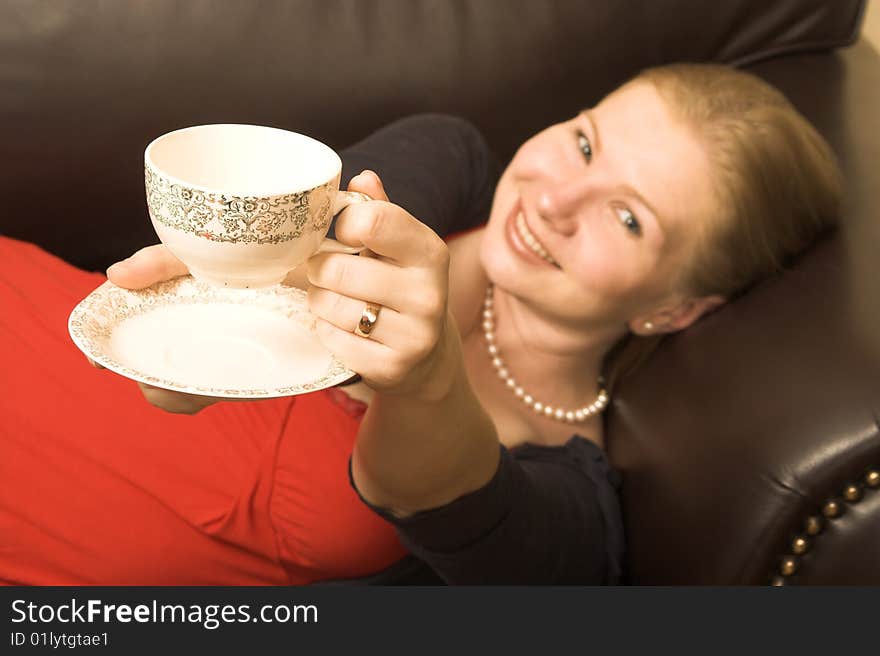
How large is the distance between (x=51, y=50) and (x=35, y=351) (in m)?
0.41

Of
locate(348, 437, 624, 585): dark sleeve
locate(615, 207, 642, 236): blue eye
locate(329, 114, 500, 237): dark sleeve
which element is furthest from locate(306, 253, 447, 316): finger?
locate(615, 207, 642, 236): blue eye

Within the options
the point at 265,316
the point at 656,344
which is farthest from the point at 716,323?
the point at 265,316

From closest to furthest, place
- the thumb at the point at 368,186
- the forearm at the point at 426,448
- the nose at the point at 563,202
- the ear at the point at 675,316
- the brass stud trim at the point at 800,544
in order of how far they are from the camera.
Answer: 1. the thumb at the point at 368,186
2. the forearm at the point at 426,448
3. the brass stud trim at the point at 800,544
4. the nose at the point at 563,202
5. the ear at the point at 675,316

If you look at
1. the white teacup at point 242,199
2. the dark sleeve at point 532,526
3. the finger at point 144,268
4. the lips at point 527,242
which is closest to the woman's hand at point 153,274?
the finger at point 144,268

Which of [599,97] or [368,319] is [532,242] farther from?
[368,319]

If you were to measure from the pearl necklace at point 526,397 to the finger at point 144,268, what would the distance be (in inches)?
24.4

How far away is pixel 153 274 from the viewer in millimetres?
784

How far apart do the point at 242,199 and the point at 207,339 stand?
20 centimetres

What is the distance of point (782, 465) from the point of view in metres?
0.95

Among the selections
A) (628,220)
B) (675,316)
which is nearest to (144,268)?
(628,220)

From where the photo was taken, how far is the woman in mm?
935

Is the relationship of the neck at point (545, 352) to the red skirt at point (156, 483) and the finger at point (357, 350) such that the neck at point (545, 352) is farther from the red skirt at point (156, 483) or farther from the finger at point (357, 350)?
the finger at point (357, 350)

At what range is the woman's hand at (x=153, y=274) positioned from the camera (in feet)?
2.50

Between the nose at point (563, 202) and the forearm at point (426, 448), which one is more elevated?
the nose at point (563, 202)
